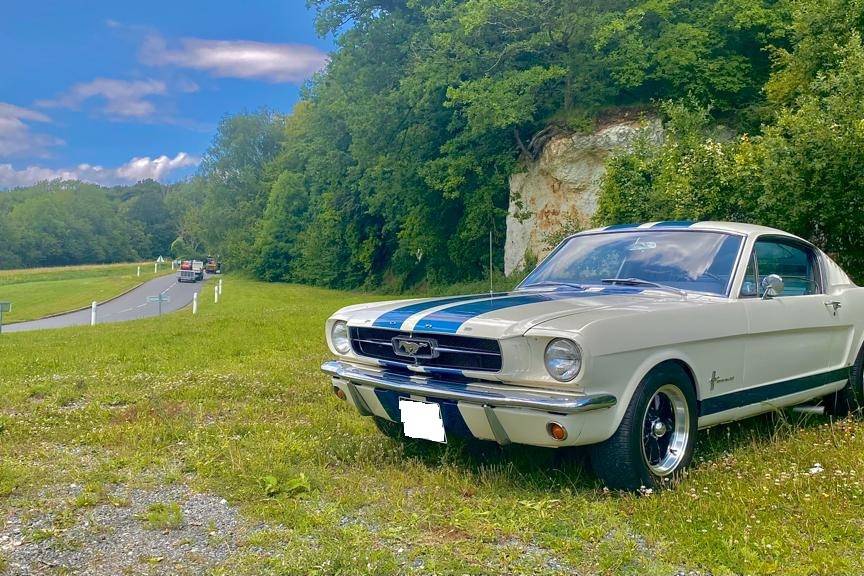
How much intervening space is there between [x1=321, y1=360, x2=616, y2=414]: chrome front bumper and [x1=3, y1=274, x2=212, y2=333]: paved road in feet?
63.0

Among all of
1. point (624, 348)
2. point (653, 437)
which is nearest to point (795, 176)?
point (653, 437)

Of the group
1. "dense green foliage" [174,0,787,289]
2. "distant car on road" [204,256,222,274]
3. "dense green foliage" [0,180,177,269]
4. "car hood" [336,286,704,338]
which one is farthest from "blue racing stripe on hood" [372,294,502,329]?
"dense green foliage" [0,180,177,269]

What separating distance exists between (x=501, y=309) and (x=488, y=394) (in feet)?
1.75

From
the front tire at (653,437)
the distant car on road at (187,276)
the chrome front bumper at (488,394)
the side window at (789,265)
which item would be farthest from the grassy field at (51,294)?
the front tire at (653,437)

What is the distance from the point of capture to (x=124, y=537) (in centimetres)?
336

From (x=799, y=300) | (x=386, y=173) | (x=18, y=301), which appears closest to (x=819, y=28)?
(x=799, y=300)

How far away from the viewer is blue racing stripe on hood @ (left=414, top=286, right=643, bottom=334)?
3.78 m

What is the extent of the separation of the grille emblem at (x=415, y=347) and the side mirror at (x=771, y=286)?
2249 mm

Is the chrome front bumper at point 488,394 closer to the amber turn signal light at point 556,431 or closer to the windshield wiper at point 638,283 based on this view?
the amber turn signal light at point 556,431

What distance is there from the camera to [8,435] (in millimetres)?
5305

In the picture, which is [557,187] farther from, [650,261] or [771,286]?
[771,286]

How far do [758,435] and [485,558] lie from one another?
2.79m

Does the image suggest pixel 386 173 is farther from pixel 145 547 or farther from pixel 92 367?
pixel 145 547

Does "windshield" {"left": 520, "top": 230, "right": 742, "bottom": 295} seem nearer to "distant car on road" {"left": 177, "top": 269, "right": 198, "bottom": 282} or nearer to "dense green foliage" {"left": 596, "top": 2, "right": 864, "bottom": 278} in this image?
"dense green foliage" {"left": 596, "top": 2, "right": 864, "bottom": 278}
